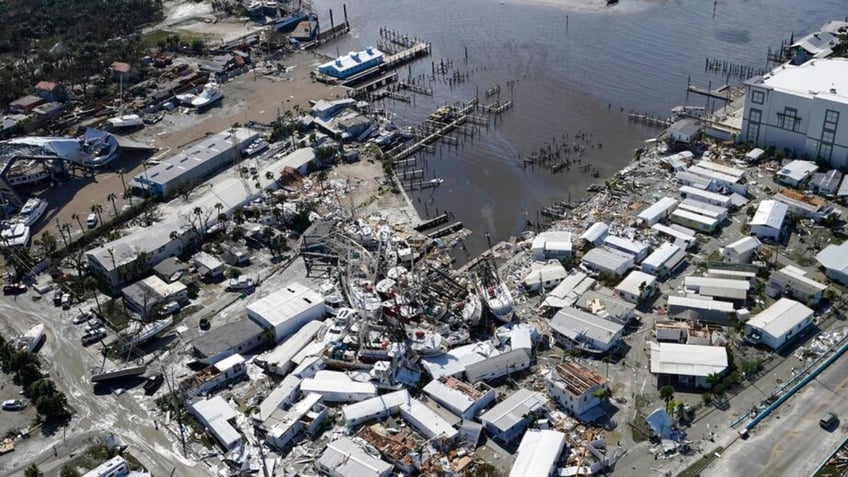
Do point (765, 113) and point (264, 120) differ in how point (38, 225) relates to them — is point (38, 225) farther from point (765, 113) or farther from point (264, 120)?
point (765, 113)

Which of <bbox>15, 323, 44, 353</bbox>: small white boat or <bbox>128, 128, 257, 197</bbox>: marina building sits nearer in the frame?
<bbox>15, 323, 44, 353</bbox>: small white boat

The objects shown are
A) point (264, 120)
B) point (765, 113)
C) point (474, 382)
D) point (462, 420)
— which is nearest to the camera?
point (462, 420)

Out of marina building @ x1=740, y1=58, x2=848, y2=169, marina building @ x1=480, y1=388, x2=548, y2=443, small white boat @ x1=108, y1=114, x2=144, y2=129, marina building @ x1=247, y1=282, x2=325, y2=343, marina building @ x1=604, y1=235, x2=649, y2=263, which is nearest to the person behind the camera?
marina building @ x1=480, y1=388, x2=548, y2=443

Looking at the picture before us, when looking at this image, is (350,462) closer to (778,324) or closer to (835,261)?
(778,324)

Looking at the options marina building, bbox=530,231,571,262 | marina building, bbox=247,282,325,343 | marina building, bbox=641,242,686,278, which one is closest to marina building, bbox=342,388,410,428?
marina building, bbox=247,282,325,343

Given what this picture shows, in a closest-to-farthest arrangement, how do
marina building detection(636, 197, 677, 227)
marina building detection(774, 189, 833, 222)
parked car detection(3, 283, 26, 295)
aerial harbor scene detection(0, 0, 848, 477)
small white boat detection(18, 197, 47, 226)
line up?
aerial harbor scene detection(0, 0, 848, 477), parked car detection(3, 283, 26, 295), marina building detection(774, 189, 833, 222), marina building detection(636, 197, 677, 227), small white boat detection(18, 197, 47, 226)

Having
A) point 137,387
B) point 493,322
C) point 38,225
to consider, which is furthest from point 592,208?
point 38,225

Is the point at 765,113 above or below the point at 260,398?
above

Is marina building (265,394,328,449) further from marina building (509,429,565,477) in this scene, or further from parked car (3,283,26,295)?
parked car (3,283,26,295)

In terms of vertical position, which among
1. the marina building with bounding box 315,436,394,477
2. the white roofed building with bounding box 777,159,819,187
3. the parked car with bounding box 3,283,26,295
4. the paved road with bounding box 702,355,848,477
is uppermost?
the white roofed building with bounding box 777,159,819,187
